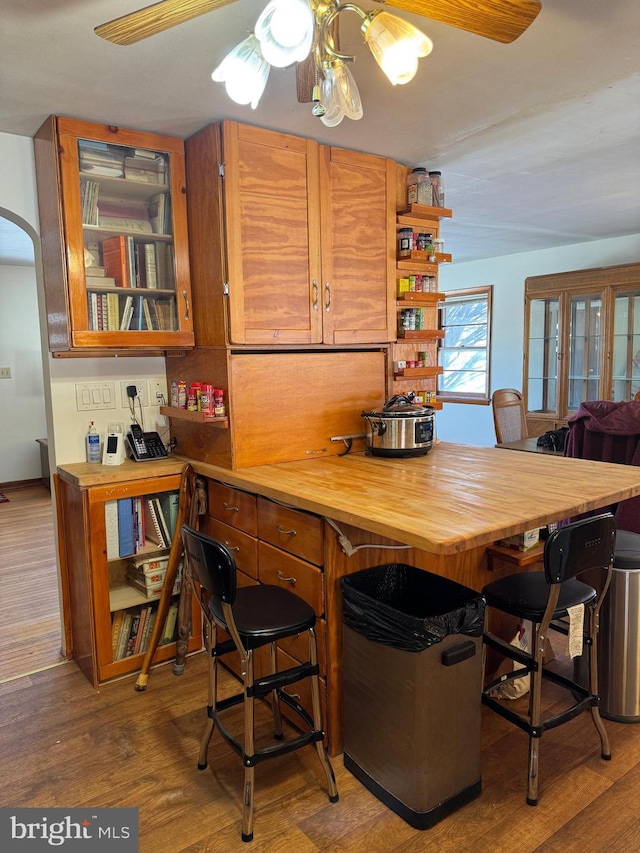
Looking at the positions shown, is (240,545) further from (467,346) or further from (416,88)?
(467,346)

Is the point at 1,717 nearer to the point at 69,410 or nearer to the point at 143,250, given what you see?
the point at 69,410

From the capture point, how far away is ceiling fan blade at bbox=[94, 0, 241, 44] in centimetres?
123

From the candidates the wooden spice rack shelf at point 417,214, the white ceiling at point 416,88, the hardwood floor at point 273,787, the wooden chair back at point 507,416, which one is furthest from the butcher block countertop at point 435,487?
the wooden chair back at point 507,416

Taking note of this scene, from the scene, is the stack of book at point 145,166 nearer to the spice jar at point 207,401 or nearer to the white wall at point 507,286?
the spice jar at point 207,401

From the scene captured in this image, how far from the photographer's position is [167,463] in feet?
8.55

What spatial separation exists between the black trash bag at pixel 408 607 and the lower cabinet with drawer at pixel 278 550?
14 cm

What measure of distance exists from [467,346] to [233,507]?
4985mm

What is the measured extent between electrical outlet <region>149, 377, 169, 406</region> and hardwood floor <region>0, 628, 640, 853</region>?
1.30 m

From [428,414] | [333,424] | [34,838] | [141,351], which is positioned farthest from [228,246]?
[34,838]

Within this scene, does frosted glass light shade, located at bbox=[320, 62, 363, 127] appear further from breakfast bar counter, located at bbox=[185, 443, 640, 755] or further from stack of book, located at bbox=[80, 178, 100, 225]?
stack of book, located at bbox=[80, 178, 100, 225]

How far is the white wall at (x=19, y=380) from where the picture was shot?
6.04 m

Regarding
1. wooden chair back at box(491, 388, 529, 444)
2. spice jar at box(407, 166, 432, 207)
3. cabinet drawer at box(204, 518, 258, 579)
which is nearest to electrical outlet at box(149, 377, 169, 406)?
cabinet drawer at box(204, 518, 258, 579)

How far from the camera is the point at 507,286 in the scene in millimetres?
6027

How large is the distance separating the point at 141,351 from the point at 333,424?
0.93m
